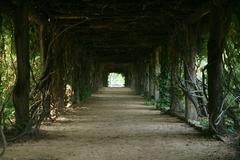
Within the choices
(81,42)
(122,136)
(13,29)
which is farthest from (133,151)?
(81,42)

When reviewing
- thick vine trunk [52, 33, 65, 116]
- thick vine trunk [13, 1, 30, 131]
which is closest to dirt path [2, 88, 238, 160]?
thick vine trunk [13, 1, 30, 131]

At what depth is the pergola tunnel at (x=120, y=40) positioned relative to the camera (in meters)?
8.77

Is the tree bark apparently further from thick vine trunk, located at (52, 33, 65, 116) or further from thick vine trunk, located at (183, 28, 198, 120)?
thick vine trunk, located at (52, 33, 65, 116)

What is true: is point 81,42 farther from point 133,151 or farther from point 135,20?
point 133,151

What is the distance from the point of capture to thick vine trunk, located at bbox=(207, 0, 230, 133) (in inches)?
340

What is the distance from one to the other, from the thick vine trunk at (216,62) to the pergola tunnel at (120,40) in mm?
18

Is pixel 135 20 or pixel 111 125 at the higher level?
pixel 135 20

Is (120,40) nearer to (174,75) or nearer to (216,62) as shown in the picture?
(174,75)

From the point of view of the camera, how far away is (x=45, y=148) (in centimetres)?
763

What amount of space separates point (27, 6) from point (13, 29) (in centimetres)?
52

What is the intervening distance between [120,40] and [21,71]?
9.31 m

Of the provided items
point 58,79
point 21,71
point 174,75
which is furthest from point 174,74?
point 21,71

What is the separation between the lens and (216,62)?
8.98 meters

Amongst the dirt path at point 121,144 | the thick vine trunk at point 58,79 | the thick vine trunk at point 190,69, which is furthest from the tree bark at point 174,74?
the thick vine trunk at point 58,79
